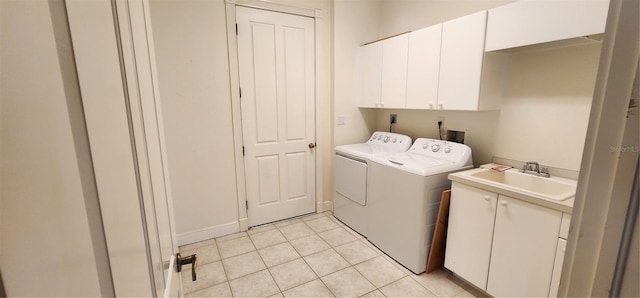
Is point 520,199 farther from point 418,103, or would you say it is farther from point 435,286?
point 418,103

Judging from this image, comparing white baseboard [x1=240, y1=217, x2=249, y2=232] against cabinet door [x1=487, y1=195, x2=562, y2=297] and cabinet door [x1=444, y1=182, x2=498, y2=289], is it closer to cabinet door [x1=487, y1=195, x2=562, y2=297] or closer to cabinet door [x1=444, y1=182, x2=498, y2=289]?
cabinet door [x1=444, y1=182, x2=498, y2=289]

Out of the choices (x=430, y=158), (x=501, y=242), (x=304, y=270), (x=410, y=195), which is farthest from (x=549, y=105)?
(x=304, y=270)

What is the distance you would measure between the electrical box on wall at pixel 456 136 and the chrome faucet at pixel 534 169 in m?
0.56

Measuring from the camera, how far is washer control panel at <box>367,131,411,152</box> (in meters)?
2.83

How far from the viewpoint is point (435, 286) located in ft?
6.72

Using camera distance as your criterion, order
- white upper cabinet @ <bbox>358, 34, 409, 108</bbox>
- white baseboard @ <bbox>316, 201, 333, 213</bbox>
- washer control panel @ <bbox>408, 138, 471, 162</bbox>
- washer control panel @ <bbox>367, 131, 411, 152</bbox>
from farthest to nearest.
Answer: white baseboard @ <bbox>316, 201, 333, 213</bbox>, washer control panel @ <bbox>367, 131, 411, 152</bbox>, white upper cabinet @ <bbox>358, 34, 409, 108</bbox>, washer control panel @ <bbox>408, 138, 471, 162</bbox>

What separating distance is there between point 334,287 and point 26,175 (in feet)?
6.98

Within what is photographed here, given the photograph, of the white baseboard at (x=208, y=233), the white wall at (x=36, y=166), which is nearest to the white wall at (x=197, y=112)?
the white baseboard at (x=208, y=233)

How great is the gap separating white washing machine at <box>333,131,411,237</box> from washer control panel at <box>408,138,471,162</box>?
174 mm

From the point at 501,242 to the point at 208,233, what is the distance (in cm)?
248

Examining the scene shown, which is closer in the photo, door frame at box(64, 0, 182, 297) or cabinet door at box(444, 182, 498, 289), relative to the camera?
door frame at box(64, 0, 182, 297)

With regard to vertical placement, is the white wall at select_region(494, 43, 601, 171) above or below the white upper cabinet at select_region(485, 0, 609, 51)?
below

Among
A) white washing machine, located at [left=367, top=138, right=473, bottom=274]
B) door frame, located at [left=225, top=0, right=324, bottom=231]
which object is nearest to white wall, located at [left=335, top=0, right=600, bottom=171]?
white washing machine, located at [left=367, top=138, right=473, bottom=274]

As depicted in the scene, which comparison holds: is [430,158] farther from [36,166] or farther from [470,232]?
[36,166]
